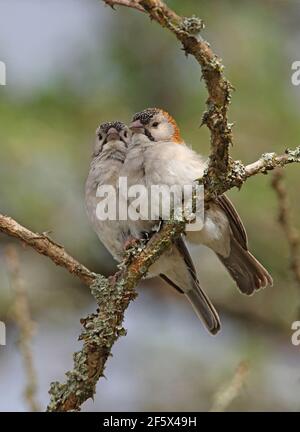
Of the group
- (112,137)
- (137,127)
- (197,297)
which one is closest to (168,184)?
(137,127)

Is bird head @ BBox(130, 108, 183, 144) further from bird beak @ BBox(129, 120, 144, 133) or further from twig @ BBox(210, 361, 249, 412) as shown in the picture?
twig @ BBox(210, 361, 249, 412)

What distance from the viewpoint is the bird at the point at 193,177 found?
523 cm

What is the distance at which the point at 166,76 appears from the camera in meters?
7.93

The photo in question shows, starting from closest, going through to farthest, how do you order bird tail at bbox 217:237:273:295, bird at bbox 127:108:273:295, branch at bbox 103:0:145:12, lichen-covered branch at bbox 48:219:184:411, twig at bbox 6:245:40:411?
branch at bbox 103:0:145:12, lichen-covered branch at bbox 48:219:184:411, twig at bbox 6:245:40:411, bird at bbox 127:108:273:295, bird tail at bbox 217:237:273:295

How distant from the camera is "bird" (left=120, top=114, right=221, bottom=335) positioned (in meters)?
5.24

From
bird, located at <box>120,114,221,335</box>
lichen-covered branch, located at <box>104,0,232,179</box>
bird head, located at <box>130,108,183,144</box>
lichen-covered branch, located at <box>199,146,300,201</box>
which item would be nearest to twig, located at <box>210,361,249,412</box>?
bird, located at <box>120,114,221,335</box>

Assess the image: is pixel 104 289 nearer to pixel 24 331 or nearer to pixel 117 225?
pixel 24 331

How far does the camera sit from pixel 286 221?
424 centimetres

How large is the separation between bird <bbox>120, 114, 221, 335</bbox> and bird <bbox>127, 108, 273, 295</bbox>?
0.02m

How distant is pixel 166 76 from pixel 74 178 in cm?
122

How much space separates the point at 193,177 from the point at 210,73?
175 cm

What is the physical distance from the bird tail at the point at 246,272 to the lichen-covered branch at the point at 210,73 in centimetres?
184

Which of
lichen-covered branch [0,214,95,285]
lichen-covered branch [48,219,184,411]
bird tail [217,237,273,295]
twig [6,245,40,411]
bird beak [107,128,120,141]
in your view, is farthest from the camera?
bird beak [107,128,120,141]
